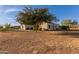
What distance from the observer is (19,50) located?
4809 millimetres

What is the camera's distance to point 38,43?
4.82 m

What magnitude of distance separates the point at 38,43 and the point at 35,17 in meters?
0.29

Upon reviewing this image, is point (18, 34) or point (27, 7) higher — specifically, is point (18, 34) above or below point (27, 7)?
below

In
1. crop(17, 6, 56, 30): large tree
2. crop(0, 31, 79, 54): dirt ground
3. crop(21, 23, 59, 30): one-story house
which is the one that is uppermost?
crop(17, 6, 56, 30): large tree

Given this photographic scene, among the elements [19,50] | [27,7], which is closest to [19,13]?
[27,7]

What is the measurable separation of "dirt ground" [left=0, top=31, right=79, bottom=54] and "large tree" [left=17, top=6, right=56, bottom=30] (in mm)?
124

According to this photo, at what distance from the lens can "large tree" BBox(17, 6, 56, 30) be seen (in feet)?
15.8

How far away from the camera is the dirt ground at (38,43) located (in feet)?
15.8

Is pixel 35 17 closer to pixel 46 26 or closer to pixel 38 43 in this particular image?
pixel 46 26

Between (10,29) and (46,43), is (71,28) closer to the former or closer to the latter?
(46,43)

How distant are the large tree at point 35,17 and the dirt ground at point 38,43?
0.41ft
